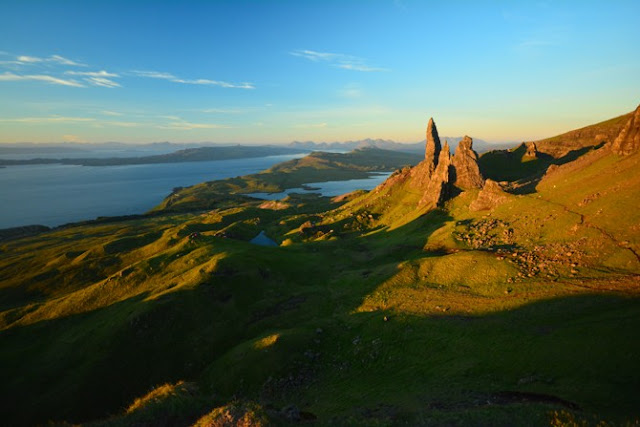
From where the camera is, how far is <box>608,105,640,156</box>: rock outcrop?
59.7 meters

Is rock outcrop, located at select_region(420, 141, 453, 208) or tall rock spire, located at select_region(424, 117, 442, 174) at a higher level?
tall rock spire, located at select_region(424, 117, 442, 174)

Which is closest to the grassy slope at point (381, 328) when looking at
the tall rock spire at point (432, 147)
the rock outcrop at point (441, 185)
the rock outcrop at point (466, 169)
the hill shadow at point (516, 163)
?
the rock outcrop at point (441, 185)

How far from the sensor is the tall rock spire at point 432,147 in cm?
12566

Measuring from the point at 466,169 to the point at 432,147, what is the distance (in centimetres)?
2949

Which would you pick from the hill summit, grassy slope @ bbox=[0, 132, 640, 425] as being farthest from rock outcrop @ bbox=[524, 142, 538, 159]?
grassy slope @ bbox=[0, 132, 640, 425]

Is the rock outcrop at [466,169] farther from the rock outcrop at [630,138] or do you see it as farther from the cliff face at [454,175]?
Result: the rock outcrop at [630,138]

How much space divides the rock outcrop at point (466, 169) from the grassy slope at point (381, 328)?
75.1 ft

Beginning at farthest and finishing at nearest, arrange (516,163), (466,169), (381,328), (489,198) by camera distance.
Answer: (516,163)
(466,169)
(489,198)
(381,328)

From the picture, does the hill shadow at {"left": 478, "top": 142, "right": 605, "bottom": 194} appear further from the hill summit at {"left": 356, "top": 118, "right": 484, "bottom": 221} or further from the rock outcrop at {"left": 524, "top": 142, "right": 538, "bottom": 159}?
the hill summit at {"left": 356, "top": 118, "right": 484, "bottom": 221}

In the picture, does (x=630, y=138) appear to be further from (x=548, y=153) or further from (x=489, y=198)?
(x=548, y=153)

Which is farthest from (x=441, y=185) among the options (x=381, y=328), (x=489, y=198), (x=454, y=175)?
(x=381, y=328)

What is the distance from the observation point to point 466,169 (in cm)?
10194

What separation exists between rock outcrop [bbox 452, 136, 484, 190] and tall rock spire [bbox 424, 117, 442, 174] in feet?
57.6

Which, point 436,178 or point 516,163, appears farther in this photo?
point 516,163
